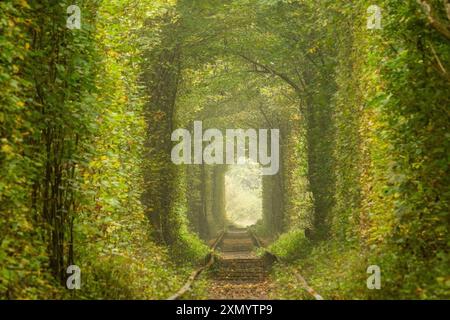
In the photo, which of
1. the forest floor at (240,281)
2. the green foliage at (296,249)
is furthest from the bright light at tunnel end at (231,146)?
the forest floor at (240,281)

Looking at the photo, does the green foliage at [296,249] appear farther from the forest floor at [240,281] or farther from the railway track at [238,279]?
the forest floor at [240,281]

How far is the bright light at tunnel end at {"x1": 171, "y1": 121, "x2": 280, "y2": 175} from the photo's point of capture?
3838 cm

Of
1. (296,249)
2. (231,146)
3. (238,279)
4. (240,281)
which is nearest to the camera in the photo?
(240,281)

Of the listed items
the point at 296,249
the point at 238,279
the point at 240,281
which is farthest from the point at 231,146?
the point at 240,281

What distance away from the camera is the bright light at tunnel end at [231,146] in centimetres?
3838

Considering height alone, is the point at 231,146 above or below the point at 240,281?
above

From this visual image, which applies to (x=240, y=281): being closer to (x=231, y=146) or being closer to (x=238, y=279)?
(x=238, y=279)

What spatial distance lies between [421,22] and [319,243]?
12.2 metres

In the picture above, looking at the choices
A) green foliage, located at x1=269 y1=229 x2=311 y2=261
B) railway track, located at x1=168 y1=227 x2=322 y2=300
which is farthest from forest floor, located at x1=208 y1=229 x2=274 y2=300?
green foliage, located at x1=269 y1=229 x2=311 y2=261

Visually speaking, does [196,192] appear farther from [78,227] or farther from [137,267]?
[78,227]

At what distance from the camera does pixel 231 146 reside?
5225cm

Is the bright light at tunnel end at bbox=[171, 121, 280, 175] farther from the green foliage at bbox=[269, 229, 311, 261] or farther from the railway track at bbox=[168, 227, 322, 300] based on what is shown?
the railway track at bbox=[168, 227, 322, 300]

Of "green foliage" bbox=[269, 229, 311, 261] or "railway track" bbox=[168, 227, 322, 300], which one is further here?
"green foliage" bbox=[269, 229, 311, 261]

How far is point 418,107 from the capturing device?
33.4 feet
